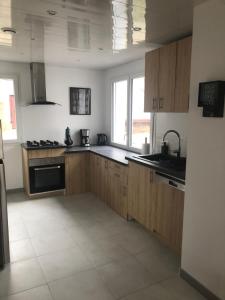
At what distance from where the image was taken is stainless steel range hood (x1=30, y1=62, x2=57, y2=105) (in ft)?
14.7

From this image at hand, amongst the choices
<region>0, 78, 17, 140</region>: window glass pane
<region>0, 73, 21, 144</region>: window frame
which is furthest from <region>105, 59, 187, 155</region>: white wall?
<region>0, 78, 17, 140</region>: window glass pane

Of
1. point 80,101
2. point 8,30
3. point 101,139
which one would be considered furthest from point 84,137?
point 8,30

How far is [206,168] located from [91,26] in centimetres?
180

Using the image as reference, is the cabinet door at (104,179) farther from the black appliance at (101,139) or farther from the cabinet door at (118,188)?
the black appliance at (101,139)

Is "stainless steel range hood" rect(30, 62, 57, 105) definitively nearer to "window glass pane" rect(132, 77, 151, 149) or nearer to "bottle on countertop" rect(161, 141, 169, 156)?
"window glass pane" rect(132, 77, 151, 149)

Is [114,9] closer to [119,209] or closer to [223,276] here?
[223,276]

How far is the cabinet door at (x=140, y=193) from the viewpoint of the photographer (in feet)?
9.92

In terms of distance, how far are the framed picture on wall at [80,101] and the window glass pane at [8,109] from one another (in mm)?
1135

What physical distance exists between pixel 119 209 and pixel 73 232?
84 cm

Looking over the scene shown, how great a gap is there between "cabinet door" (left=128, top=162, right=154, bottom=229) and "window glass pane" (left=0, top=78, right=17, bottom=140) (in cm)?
260

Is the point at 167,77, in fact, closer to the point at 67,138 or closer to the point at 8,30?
the point at 8,30

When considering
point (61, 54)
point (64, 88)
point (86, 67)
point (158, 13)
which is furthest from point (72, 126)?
point (158, 13)

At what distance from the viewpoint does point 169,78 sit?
288cm

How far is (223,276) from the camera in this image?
6.39 ft
